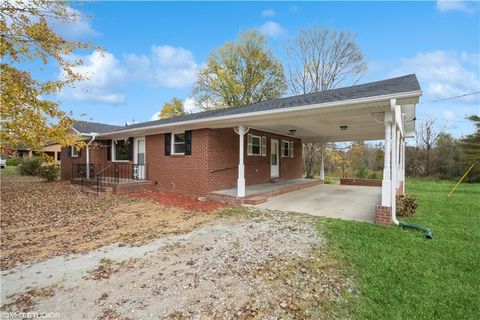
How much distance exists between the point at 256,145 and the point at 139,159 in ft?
18.5

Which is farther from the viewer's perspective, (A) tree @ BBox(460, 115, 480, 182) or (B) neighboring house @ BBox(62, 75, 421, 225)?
(A) tree @ BBox(460, 115, 480, 182)

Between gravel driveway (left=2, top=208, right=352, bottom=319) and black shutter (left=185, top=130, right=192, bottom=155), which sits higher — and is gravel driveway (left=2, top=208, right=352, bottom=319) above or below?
below

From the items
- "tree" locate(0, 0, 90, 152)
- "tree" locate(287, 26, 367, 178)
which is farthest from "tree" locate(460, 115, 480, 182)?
"tree" locate(0, 0, 90, 152)

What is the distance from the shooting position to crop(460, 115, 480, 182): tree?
734 inches

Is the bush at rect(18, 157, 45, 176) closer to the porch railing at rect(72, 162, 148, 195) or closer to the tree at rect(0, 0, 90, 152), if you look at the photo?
the porch railing at rect(72, 162, 148, 195)

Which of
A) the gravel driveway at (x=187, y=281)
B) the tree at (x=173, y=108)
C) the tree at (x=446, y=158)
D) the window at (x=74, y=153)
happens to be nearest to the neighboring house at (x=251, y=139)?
the window at (x=74, y=153)

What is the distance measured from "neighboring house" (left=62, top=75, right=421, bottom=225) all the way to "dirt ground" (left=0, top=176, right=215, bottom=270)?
2191mm

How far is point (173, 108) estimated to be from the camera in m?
29.7

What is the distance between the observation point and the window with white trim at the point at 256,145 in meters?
11.1

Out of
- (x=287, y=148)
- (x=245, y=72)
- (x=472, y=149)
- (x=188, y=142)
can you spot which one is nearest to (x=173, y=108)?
(x=245, y=72)

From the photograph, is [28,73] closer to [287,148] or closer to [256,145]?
[256,145]

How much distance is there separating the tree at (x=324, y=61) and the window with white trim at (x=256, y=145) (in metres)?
8.54

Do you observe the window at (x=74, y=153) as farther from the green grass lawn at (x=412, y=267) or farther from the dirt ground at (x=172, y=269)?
the green grass lawn at (x=412, y=267)

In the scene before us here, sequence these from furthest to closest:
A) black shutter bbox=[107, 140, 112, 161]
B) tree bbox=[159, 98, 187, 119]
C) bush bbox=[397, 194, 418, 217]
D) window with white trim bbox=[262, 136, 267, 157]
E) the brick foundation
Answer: tree bbox=[159, 98, 187, 119] → black shutter bbox=[107, 140, 112, 161] → window with white trim bbox=[262, 136, 267, 157] → bush bbox=[397, 194, 418, 217] → the brick foundation
